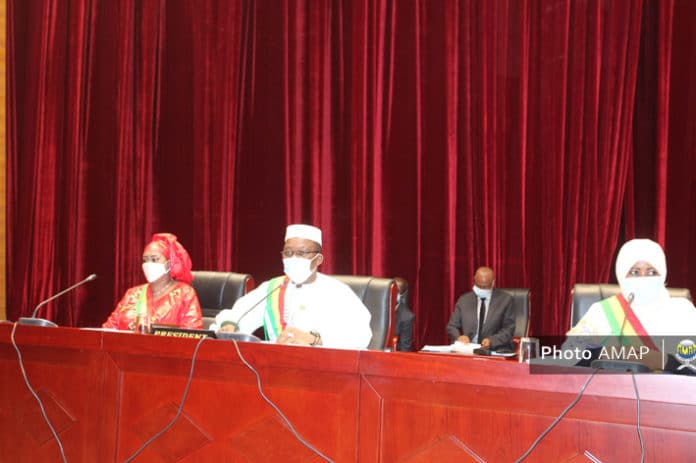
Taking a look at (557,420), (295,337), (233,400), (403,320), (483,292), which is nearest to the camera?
(557,420)

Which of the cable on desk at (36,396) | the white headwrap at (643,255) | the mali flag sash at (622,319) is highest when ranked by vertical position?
the white headwrap at (643,255)

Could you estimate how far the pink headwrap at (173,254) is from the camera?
3.88 m

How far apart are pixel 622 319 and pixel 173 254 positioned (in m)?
2.10

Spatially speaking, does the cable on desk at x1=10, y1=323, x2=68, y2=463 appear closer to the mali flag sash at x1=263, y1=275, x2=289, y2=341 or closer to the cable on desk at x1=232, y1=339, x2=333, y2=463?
the cable on desk at x1=232, y1=339, x2=333, y2=463

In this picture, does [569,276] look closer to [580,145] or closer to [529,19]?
[580,145]

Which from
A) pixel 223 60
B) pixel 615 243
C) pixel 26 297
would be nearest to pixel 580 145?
pixel 615 243

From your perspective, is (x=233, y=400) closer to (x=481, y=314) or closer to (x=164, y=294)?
(x=164, y=294)

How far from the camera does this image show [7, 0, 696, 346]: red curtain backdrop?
4770mm

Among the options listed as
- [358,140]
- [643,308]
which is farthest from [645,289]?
[358,140]

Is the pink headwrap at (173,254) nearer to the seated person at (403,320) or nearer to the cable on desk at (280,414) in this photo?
the seated person at (403,320)

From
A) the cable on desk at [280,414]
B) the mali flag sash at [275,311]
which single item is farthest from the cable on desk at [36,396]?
the mali flag sash at [275,311]

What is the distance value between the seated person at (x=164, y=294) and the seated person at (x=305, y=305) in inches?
12.7

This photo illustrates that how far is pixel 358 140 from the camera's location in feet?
17.5

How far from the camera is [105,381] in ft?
8.79
